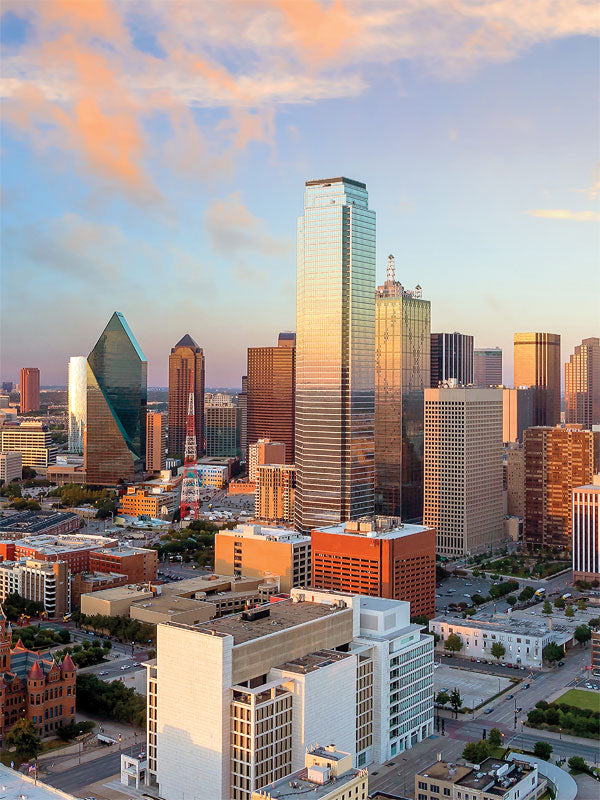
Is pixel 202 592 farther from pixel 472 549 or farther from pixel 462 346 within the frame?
pixel 462 346

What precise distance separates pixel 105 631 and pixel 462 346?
189 feet

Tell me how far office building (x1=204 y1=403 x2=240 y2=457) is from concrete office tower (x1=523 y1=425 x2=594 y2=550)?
5275cm

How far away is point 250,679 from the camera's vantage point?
20.4 m

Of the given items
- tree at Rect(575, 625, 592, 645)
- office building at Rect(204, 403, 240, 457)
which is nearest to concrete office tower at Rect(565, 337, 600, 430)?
office building at Rect(204, 403, 240, 457)

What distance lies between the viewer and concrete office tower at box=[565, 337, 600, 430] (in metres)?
103

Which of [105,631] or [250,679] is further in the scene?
[105,631]

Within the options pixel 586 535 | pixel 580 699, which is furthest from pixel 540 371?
pixel 580 699

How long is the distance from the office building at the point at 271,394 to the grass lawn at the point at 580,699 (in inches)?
2222

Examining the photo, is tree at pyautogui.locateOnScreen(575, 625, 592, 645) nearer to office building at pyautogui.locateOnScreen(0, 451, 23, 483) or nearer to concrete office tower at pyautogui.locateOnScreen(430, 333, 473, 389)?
concrete office tower at pyautogui.locateOnScreen(430, 333, 473, 389)

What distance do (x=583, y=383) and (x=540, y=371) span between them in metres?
5.76

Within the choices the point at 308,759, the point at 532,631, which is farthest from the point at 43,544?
the point at 308,759

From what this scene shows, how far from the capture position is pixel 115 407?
75.4 meters

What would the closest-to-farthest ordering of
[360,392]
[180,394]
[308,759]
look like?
1. [308,759]
2. [360,392]
3. [180,394]

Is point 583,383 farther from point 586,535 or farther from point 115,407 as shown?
point 586,535
